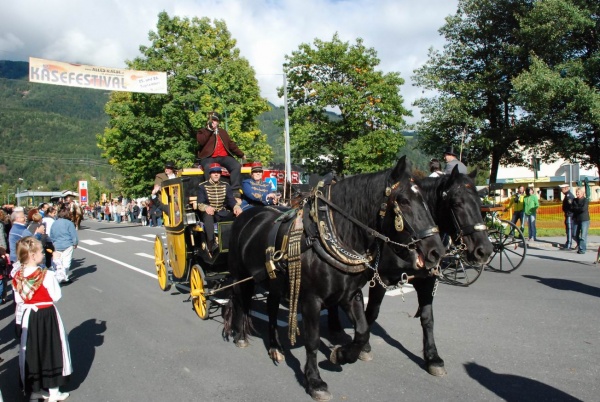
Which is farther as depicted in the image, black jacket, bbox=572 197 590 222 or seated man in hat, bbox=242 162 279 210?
black jacket, bbox=572 197 590 222

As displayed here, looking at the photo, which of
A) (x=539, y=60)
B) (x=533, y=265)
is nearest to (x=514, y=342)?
(x=533, y=265)

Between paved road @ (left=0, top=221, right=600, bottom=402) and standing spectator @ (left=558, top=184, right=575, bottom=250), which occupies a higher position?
standing spectator @ (left=558, top=184, right=575, bottom=250)

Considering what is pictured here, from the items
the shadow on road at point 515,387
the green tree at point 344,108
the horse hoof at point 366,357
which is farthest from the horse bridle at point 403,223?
the green tree at point 344,108

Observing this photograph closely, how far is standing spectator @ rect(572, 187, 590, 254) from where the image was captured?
12.4 meters

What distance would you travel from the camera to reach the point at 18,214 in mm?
8477

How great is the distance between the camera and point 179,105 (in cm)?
2975

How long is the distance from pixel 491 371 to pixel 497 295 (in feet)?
11.6

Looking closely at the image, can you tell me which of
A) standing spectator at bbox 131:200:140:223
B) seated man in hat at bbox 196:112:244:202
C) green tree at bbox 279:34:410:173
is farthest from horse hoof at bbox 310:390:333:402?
standing spectator at bbox 131:200:140:223

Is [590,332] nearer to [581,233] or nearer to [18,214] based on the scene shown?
[581,233]

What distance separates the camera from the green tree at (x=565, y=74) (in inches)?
727

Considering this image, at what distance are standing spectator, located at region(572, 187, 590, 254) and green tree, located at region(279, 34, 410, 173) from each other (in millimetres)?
19369

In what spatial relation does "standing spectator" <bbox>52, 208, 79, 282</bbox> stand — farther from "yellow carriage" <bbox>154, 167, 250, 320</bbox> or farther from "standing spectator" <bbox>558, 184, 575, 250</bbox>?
"standing spectator" <bbox>558, 184, 575, 250</bbox>

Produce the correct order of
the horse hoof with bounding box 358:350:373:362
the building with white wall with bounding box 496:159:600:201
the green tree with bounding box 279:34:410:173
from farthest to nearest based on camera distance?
the building with white wall with bounding box 496:159:600:201
the green tree with bounding box 279:34:410:173
the horse hoof with bounding box 358:350:373:362

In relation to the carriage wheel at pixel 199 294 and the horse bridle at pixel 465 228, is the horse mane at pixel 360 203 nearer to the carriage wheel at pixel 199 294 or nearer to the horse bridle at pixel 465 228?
the horse bridle at pixel 465 228
